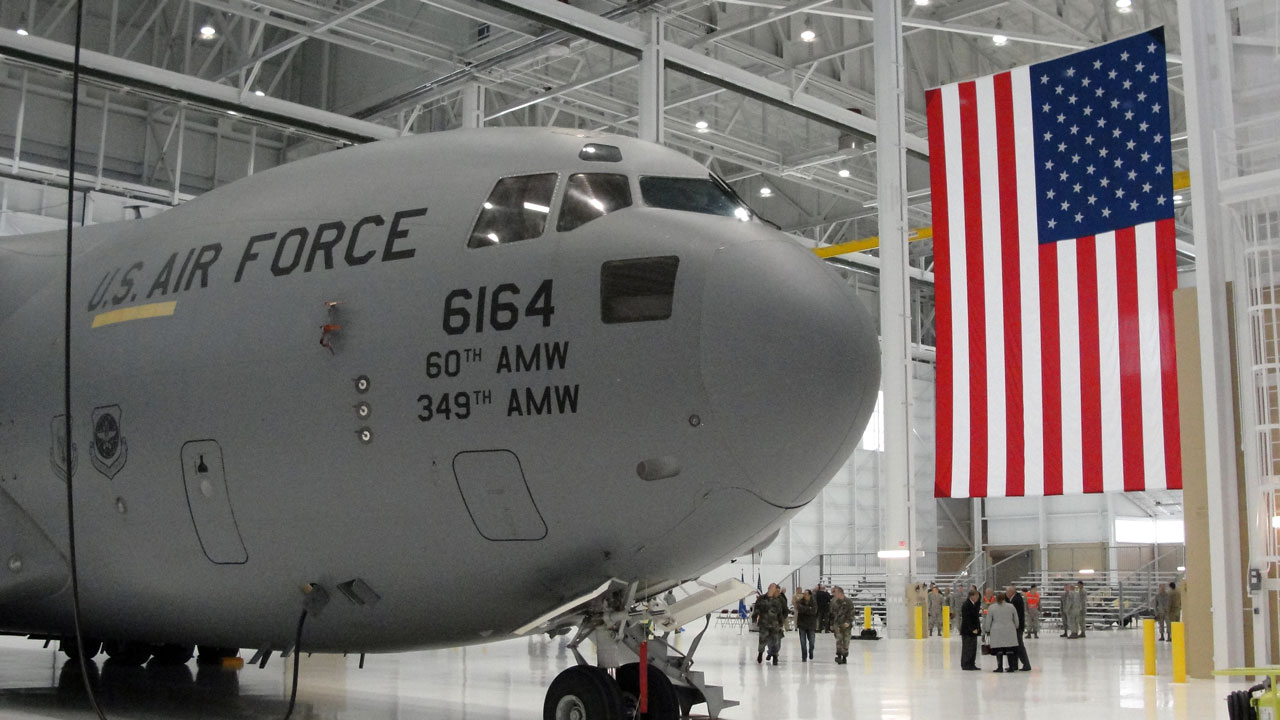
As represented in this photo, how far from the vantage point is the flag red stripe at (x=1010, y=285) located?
21.5 metres

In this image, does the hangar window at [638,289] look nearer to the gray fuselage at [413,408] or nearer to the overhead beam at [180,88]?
the gray fuselage at [413,408]

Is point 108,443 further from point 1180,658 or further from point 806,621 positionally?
point 806,621

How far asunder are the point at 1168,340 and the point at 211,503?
16.0 meters

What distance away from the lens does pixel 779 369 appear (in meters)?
7.09

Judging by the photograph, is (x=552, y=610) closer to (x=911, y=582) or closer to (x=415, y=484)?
(x=415, y=484)

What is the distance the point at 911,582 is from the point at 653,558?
2132cm

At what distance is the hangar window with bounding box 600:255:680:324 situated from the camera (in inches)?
288

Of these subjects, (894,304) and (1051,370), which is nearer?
(1051,370)

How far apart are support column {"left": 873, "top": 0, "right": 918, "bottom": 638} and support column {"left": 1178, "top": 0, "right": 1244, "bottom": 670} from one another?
11.8 metres

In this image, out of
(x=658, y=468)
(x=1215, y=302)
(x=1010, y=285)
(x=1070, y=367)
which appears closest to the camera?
(x=658, y=468)

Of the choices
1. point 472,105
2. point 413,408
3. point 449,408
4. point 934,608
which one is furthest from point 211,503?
point 934,608

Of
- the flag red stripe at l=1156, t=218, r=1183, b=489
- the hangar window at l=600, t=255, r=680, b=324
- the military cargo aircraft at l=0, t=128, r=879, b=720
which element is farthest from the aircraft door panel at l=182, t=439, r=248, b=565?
the flag red stripe at l=1156, t=218, r=1183, b=489

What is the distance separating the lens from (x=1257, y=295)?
14.0 m

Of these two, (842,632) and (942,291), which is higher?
(942,291)
